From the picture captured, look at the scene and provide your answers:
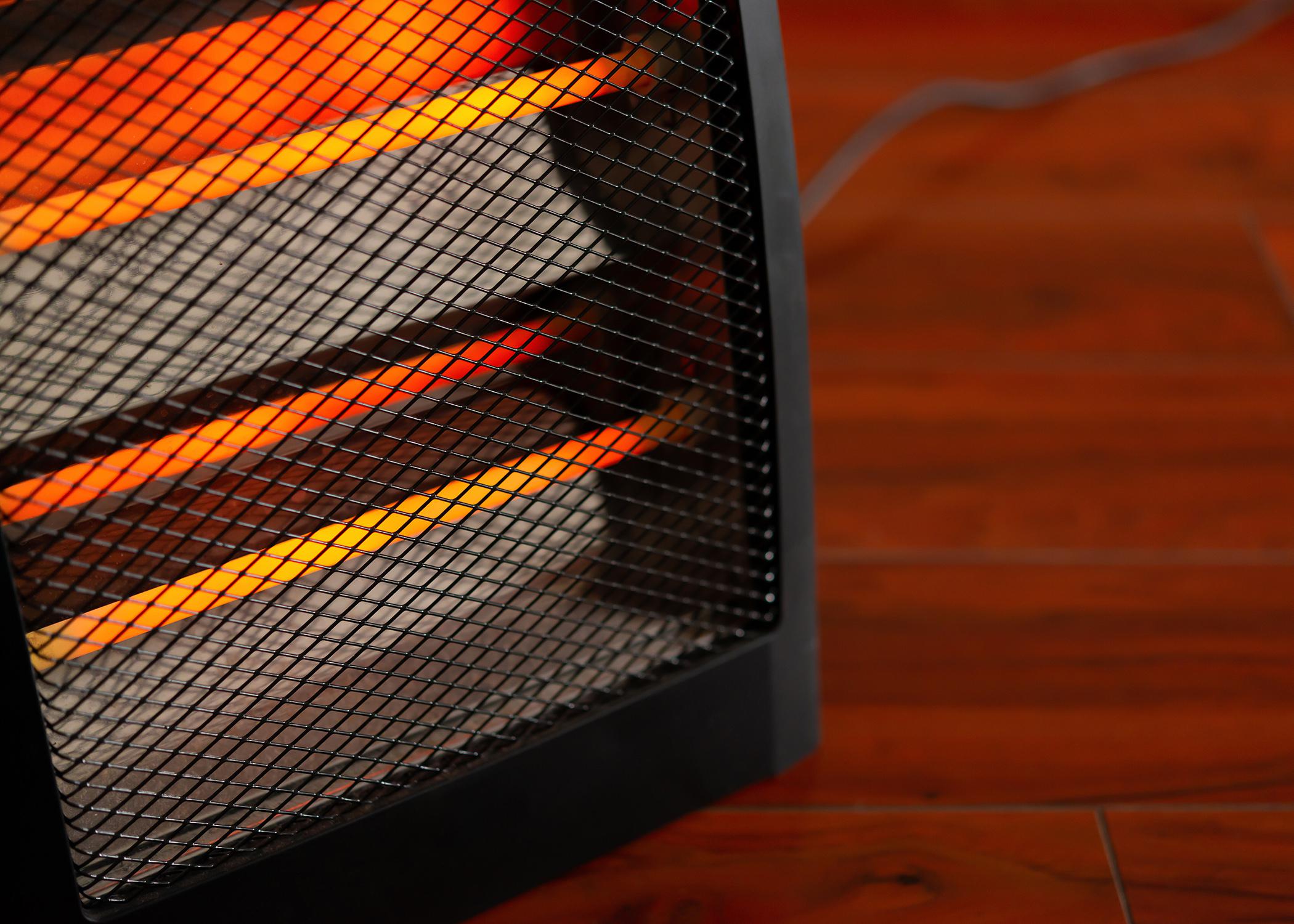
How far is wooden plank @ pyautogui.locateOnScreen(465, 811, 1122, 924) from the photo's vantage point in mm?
605

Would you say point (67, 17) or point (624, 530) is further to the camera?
point (624, 530)

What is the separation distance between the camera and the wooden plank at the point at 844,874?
23.8 inches

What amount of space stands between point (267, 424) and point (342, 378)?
Answer: 0.13 feet

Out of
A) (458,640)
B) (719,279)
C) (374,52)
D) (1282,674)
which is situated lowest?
(1282,674)

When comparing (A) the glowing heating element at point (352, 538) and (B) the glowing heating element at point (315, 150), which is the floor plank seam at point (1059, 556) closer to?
(A) the glowing heating element at point (352, 538)

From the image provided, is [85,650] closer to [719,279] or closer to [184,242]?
[184,242]

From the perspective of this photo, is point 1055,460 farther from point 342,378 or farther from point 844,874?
point 342,378

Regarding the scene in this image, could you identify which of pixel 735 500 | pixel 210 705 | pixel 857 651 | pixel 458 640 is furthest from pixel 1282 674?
pixel 210 705

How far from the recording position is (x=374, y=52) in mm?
466

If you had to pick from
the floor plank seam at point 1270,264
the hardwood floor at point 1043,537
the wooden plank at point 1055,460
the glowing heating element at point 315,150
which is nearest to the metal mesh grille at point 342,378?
the glowing heating element at point 315,150

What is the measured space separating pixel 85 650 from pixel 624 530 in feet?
0.79

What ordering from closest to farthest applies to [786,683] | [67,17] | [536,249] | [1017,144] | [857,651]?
[67,17]
[536,249]
[786,683]
[857,651]
[1017,144]

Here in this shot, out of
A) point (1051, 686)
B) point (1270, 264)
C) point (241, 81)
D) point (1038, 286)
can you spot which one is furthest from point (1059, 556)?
point (241, 81)

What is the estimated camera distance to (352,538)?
51 centimetres
